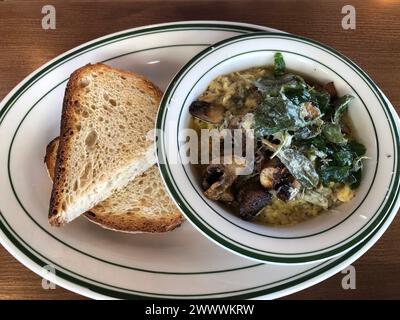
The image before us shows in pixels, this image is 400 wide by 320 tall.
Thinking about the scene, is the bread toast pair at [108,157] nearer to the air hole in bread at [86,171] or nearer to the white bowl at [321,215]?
the air hole in bread at [86,171]

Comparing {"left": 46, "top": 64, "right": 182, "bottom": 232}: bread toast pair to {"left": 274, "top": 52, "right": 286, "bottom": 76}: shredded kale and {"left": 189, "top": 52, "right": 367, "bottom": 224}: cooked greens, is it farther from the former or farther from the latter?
{"left": 274, "top": 52, "right": 286, "bottom": 76}: shredded kale

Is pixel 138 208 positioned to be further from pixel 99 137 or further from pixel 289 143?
pixel 289 143

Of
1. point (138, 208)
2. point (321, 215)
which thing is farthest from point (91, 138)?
point (321, 215)

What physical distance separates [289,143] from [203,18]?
34.9 inches

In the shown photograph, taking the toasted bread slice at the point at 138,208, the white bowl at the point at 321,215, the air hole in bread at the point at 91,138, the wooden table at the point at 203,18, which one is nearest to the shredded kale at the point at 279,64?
the white bowl at the point at 321,215

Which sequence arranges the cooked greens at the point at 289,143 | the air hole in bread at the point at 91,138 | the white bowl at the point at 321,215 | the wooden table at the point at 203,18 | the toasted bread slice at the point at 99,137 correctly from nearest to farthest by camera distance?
the white bowl at the point at 321,215 < the cooked greens at the point at 289,143 < the toasted bread slice at the point at 99,137 < the air hole in bread at the point at 91,138 < the wooden table at the point at 203,18

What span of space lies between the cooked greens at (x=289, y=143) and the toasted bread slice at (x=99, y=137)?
0.32m

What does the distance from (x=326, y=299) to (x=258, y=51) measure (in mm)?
1023

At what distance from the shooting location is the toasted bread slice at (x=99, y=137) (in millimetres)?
1775

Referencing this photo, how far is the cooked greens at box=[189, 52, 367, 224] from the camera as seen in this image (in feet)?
5.37

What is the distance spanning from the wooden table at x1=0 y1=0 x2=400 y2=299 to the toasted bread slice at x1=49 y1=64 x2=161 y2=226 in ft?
1.15

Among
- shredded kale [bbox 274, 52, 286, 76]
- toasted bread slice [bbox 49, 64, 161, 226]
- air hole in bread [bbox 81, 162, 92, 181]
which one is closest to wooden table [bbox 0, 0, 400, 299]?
toasted bread slice [bbox 49, 64, 161, 226]

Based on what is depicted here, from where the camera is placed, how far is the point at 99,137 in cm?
189

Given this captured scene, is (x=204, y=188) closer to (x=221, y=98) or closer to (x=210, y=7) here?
(x=221, y=98)
